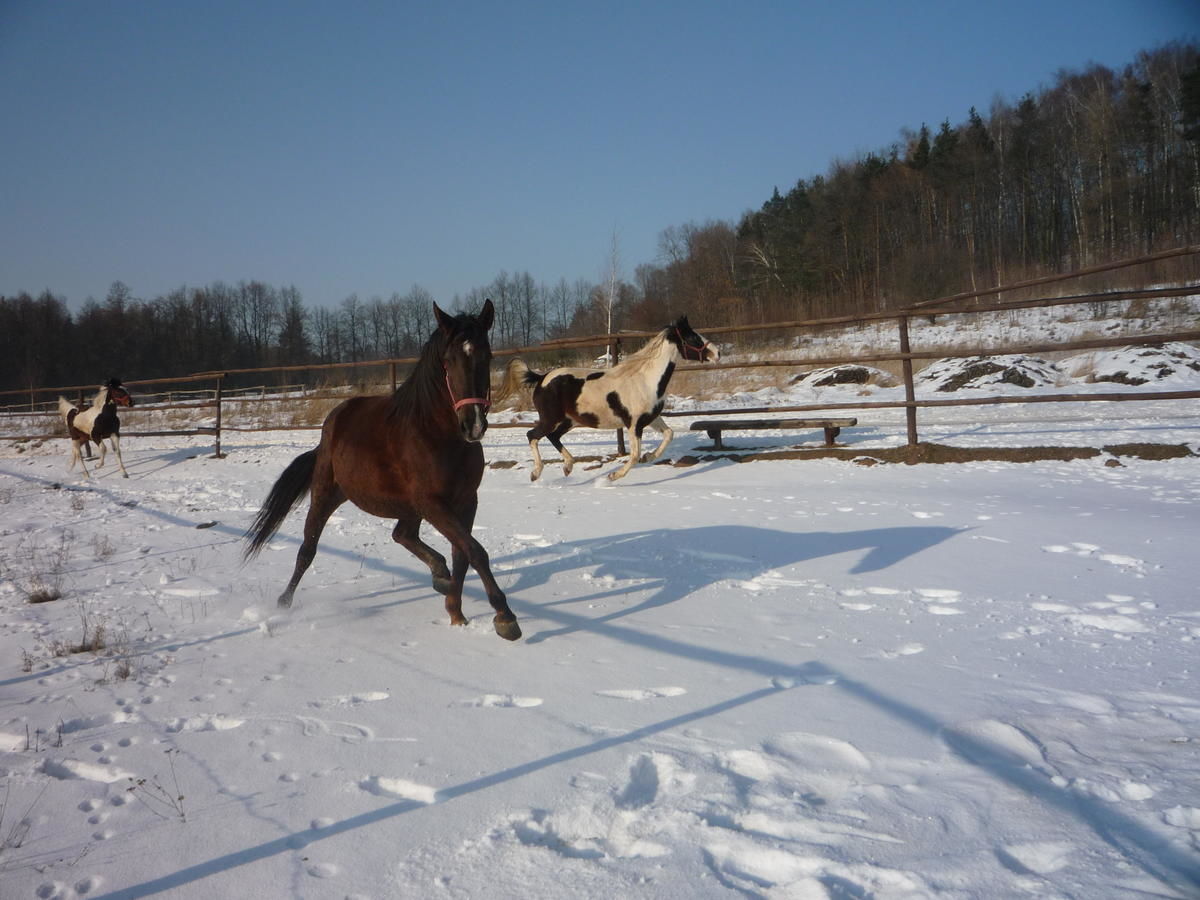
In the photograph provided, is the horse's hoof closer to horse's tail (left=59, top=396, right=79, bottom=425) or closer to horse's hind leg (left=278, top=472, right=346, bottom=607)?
horse's hind leg (left=278, top=472, right=346, bottom=607)

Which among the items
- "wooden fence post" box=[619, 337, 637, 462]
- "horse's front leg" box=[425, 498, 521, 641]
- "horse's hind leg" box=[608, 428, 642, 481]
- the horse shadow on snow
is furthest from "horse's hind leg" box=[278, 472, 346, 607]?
"wooden fence post" box=[619, 337, 637, 462]

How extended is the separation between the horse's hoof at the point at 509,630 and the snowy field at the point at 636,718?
2.9 inches

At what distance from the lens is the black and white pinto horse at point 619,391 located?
28.1 ft

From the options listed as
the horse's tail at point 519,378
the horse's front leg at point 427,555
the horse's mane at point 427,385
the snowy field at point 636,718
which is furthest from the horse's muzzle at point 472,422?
the horse's tail at point 519,378

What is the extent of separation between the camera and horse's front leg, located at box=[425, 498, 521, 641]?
3.19 meters

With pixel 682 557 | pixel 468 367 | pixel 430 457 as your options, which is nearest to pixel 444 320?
pixel 468 367

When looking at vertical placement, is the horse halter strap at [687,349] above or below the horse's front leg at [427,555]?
above

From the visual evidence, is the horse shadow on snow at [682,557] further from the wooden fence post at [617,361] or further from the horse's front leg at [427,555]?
the wooden fence post at [617,361]

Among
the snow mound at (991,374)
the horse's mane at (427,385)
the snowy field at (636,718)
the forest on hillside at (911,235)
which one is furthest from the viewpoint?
the forest on hillside at (911,235)

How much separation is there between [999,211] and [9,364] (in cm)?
5740

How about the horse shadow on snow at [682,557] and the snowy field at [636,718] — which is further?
the horse shadow on snow at [682,557]

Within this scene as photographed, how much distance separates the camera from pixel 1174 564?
381cm

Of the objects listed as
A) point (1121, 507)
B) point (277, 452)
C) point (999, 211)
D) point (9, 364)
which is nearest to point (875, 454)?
point (1121, 507)

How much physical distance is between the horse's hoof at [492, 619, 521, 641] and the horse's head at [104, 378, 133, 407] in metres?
12.1
